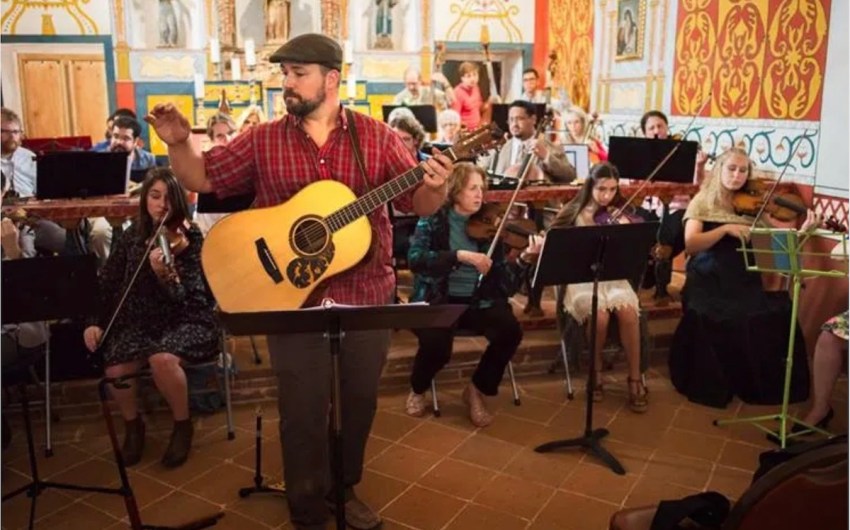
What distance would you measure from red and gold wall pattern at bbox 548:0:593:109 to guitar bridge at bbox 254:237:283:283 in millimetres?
7719

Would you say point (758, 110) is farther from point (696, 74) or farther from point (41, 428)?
point (41, 428)

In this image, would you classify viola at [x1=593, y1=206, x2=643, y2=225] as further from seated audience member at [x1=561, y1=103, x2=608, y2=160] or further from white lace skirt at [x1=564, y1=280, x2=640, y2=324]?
seated audience member at [x1=561, y1=103, x2=608, y2=160]

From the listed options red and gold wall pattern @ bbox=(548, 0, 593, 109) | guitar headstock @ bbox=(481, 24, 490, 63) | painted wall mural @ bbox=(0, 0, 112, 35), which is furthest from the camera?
A: guitar headstock @ bbox=(481, 24, 490, 63)

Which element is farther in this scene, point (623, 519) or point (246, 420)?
point (246, 420)

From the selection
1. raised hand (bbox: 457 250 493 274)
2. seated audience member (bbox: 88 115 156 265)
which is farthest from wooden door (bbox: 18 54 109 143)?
raised hand (bbox: 457 250 493 274)

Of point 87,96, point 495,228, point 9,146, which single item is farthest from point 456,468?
point 87,96

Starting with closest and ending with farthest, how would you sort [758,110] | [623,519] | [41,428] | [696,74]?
1. [623,519]
2. [41,428]
3. [758,110]
4. [696,74]

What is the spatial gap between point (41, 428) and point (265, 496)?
1526 millimetres

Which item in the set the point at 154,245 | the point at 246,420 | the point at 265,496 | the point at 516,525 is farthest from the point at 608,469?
the point at 154,245

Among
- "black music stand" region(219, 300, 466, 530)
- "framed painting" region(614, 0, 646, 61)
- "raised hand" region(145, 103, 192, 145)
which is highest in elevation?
"framed painting" region(614, 0, 646, 61)

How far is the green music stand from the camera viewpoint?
11.4 ft

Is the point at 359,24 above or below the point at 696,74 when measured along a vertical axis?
above

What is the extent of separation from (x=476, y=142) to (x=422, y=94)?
688cm

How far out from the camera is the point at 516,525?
10.4ft
